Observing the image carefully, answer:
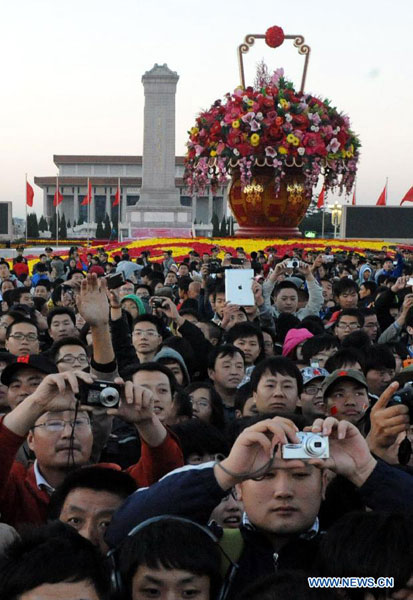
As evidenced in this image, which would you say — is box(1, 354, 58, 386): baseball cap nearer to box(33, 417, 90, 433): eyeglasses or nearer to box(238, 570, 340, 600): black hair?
box(33, 417, 90, 433): eyeglasses

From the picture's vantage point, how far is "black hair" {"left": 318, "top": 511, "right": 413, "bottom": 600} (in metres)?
2.73

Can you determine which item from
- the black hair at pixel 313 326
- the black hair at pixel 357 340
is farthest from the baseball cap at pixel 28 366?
the black hair at pixel 313 326

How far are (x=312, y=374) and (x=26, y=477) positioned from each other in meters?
2.56

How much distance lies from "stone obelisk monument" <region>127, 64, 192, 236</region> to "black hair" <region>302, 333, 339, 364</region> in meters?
38.0

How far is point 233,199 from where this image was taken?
1167 inches

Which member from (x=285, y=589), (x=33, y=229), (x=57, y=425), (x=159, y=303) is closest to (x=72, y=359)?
(x=57, y=425)

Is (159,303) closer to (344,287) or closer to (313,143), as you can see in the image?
(344,287)

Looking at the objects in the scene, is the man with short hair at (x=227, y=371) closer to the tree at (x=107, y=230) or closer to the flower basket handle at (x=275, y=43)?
the flower basket handle at (x=275, y=43)

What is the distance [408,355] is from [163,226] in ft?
127

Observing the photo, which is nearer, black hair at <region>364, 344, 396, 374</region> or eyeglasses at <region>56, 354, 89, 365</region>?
eyeglasses at <region>56, 354, 89, 365</region>

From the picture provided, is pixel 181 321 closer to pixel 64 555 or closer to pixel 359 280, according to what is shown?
pixel 64 555

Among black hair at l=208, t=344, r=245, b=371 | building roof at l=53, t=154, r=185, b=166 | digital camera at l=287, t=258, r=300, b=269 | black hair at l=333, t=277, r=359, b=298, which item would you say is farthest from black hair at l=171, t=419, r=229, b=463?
building roof at l=53, t=154, r=185, b=166

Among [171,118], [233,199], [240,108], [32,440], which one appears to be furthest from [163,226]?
[32,440]

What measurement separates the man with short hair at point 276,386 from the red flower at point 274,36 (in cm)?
2397
